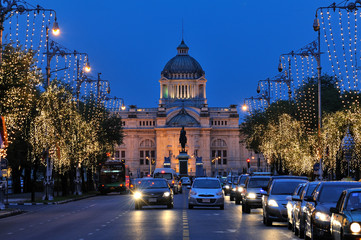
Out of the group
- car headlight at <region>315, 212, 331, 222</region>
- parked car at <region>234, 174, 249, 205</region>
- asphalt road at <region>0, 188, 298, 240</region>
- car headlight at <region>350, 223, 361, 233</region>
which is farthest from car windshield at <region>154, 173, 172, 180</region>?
car headlight at <region>350, 223, 361, 233</region>

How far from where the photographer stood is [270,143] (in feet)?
274

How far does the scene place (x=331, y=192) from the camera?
20.0 metres

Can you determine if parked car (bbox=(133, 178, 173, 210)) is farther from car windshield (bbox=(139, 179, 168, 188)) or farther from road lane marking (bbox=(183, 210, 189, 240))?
road lane marking (bbox=(183, 210, 189, 240))

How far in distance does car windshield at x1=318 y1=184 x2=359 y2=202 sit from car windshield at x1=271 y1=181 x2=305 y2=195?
315 inches

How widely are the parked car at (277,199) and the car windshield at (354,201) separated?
10.4 m

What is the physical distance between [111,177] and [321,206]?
59.3 m

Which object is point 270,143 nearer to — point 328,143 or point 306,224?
point 328,143

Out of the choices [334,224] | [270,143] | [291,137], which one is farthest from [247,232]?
[270,143]

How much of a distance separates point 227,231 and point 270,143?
196 ft

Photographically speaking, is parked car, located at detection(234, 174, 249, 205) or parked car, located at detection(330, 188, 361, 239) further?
parked car, located at detection(234, 174, 249, 205)

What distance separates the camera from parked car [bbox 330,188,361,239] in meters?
15.3

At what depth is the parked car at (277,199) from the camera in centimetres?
2720

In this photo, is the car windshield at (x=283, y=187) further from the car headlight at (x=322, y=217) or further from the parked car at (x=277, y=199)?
the car headlight at (x=322, y=217)

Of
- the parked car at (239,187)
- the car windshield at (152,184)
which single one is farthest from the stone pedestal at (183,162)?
the car windshield at (152,184)
